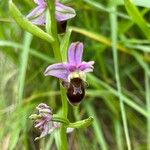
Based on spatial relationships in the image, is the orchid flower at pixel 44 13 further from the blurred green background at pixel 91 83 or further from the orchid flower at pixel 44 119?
the blurred green background at pixel 91 83

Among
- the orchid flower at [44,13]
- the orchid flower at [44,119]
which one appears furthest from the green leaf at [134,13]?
the orchid flower at [44,119]

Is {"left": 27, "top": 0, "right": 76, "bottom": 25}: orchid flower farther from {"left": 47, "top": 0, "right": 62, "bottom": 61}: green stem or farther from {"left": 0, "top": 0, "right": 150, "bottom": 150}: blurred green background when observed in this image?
{"left": 0, "top": 0, "right": 150, "bottom": 150}: blurred green background

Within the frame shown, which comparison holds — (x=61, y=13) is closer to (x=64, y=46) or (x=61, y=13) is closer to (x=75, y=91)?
(x=64, y=46)

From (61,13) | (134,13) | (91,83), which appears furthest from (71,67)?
(91,83)

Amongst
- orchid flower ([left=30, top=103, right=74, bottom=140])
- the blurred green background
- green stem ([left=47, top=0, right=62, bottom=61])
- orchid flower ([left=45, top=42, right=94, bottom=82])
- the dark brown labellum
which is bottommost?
the blurred green background

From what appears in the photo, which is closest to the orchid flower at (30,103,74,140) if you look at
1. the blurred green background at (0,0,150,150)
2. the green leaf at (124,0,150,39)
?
the green leaf at (124,0,150,39)

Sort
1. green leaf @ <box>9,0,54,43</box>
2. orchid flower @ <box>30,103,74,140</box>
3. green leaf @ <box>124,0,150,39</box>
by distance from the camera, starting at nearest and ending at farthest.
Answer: green leaf @ <box>9,0,54,43</box>
orchid flower @ <box>30,103,74,140</box>
green leaf @ <box>124,0,150,39</box>
